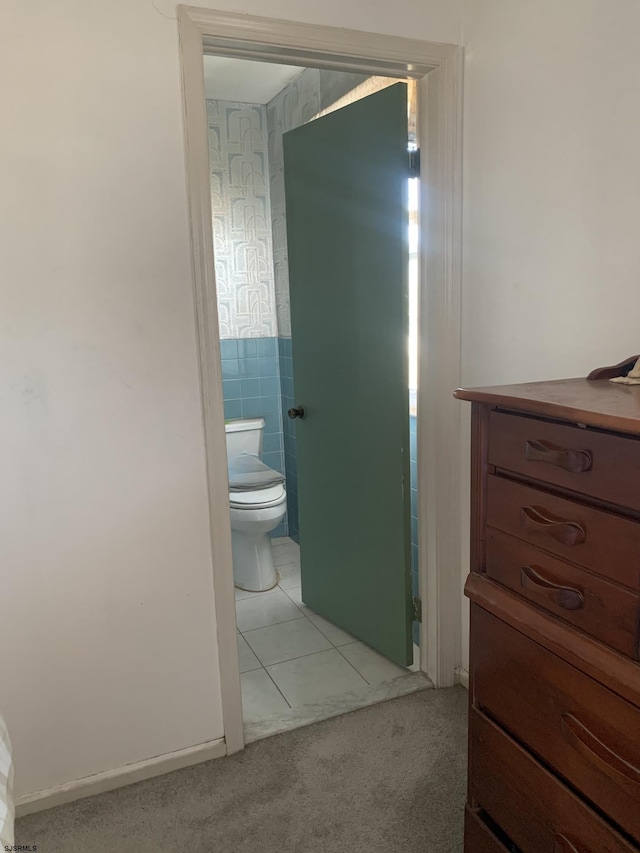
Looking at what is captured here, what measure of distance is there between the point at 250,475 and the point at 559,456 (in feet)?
7.40

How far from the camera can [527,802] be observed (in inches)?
46.6

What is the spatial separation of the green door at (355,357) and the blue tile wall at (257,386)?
2.90 ft

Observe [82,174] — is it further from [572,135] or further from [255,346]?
[255,346]

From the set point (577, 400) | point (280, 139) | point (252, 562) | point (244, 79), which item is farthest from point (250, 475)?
point (577, 400)

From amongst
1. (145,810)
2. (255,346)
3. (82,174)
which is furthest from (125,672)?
(255,346)

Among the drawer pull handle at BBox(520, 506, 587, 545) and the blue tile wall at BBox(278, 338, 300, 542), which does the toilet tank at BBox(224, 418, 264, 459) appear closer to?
the blue tile wall at BBox(278, 338, 300, 542)

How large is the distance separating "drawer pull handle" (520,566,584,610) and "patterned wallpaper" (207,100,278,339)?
2622 mm

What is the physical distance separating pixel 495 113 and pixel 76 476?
1540 millimetres

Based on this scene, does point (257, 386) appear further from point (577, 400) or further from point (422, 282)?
point (577, 400)

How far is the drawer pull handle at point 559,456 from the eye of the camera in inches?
38.4

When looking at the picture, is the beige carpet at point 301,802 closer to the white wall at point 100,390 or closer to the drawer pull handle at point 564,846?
the white wall at point 100,390

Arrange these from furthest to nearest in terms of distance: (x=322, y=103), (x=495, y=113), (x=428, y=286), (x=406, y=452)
→ (x=322, y=103) < (x=406, y=452) < (x=428, y=286) < (x=495, y=113)

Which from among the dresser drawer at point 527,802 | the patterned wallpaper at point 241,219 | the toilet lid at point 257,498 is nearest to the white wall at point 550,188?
the dresser drawer at point 527,802

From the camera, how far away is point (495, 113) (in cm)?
177
